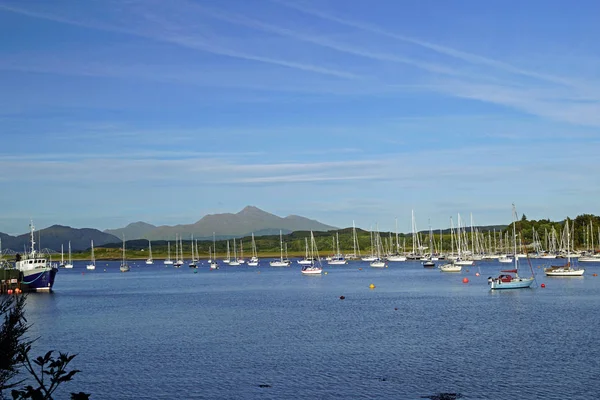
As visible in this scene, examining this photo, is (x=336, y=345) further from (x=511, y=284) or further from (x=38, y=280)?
(x=38, y=280)

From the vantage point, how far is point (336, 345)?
2168 inches

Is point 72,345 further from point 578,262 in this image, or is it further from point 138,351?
point 578,262

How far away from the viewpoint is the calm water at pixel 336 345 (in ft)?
132

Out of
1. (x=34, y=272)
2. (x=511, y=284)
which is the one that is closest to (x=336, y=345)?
(x=511, y=284)

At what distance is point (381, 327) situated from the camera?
65438mm

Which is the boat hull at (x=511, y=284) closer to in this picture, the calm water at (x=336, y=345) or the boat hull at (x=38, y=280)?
the calm water at (x=336, y=345)

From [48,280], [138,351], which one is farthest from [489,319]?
[48,280]

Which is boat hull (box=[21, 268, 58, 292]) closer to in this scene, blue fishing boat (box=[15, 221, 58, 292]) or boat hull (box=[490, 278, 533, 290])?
blue fishing boat (box=[15, 221, 58, 292])

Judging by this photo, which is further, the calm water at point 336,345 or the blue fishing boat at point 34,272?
the blue fishing boat at point 34,272

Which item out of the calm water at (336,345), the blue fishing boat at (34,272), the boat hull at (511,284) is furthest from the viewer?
the blue fishing boat at (34,272)

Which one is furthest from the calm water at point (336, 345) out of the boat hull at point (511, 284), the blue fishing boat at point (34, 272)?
the blue fishing boat at point (34, 272)

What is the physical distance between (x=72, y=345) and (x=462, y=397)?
3439 cm

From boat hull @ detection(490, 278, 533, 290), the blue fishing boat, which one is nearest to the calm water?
boat hull @ detection(490, 278, 533, 290)

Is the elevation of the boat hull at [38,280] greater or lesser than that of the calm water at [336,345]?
greater
